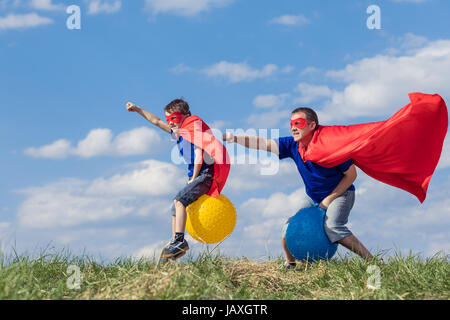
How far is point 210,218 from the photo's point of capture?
661cm

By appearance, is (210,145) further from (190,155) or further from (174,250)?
(174,250)

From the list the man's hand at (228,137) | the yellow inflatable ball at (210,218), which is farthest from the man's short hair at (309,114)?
the yellow inflatable ball at (210,218)

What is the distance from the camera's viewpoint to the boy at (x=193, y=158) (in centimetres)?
654

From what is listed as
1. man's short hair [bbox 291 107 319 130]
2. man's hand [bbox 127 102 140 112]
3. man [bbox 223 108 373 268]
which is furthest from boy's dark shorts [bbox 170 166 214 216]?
man's hand [bbox 127 102 140 112]

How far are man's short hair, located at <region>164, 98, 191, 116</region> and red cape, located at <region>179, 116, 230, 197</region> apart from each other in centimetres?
15

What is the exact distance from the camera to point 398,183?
22.5 ft

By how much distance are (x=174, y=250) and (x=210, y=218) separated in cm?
69

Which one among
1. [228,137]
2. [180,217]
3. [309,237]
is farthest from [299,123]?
[180,217]

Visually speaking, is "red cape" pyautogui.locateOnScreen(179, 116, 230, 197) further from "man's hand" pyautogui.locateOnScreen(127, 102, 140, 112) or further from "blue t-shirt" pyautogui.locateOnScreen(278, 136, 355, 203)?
"man's hand" pyautogui.locateOnScreen(127, 102, 140, 112)

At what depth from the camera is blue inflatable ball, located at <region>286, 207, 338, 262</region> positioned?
6281 millimetres

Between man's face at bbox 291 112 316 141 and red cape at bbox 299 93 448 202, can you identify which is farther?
man's face at bbox 291 112 316 141
